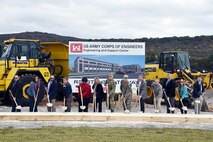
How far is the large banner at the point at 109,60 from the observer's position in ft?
84.3

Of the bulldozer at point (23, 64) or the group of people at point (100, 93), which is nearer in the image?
the group of people at point (100, 93)

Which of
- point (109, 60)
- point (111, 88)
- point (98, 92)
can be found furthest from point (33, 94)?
point (109, 60)

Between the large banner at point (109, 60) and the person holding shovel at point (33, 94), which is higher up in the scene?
the large banner at point (109, 60)

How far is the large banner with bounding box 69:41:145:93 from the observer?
25703 mm

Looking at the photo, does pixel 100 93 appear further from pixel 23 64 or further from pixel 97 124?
pixel 23 64

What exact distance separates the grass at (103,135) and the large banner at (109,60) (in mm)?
10362

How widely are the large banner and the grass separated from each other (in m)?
10.4

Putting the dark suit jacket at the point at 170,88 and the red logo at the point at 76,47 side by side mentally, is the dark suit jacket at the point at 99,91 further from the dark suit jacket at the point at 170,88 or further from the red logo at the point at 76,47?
the red logo at the point at 76,47

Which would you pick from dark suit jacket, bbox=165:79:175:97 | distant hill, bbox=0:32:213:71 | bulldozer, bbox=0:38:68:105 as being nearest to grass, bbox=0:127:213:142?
dark suit jacket, bbox=165:79:175:97

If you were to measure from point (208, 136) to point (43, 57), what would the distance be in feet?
45.0

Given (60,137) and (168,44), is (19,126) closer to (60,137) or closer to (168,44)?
(60,137)

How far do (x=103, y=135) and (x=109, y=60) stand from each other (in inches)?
489

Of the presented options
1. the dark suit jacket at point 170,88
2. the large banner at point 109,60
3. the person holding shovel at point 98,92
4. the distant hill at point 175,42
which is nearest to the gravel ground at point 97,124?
the dark suit jacket at point 170,88

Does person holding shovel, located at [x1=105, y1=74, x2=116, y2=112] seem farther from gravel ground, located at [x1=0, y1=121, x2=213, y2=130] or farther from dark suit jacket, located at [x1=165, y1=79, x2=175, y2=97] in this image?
gravel ground, located at [x1=0, y1=121, x2=213, y2=130]
